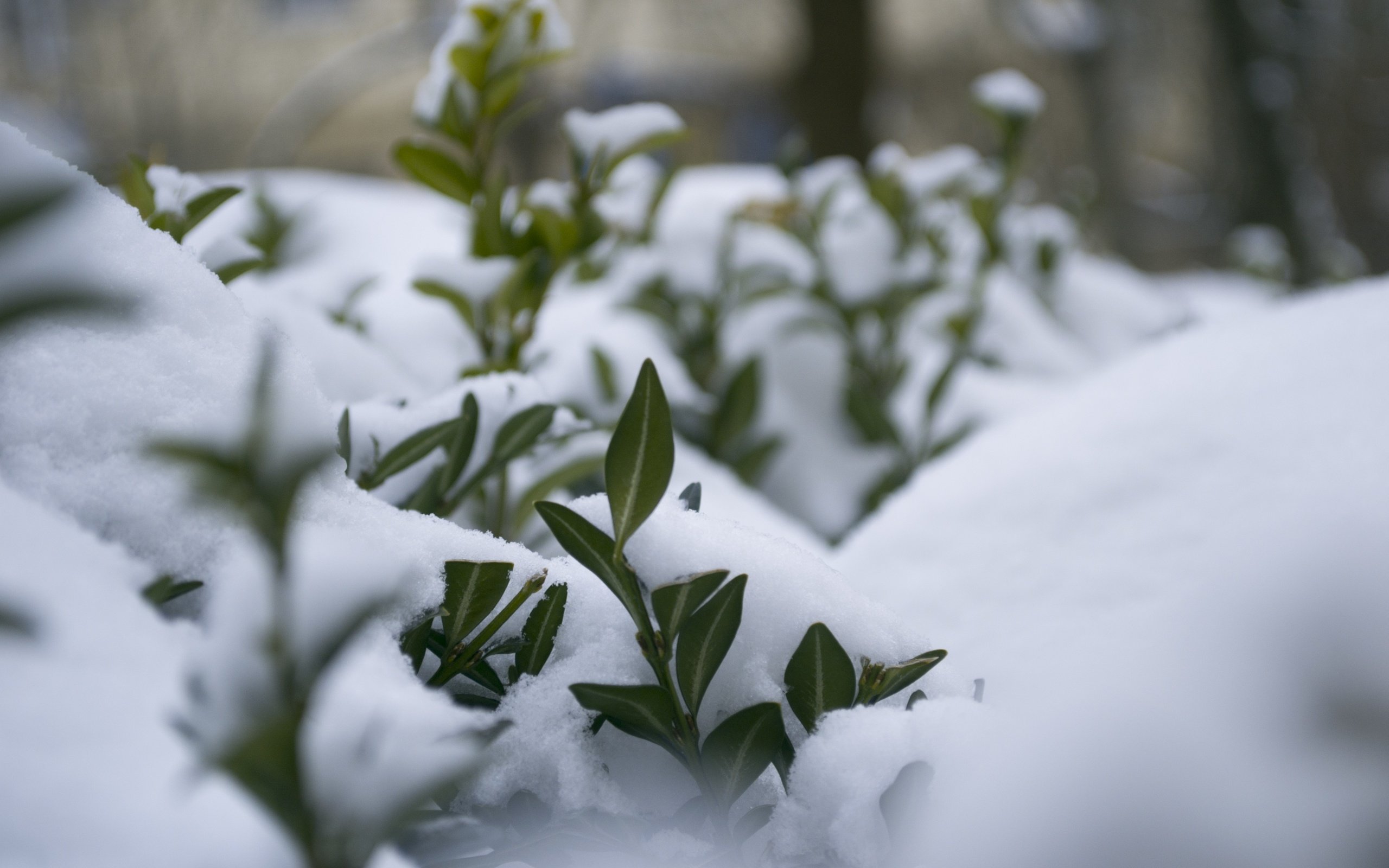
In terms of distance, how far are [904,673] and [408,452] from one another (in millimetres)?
277

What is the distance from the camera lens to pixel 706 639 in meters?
0.40

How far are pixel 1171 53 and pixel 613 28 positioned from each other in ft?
14.1

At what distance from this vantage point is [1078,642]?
0.47m

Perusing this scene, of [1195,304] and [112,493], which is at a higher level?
[112,493]

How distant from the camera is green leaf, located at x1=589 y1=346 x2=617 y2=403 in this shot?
991mm

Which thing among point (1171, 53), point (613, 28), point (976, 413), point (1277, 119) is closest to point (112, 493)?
point (976, 413)

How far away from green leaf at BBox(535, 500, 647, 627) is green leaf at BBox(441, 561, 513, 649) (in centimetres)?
3

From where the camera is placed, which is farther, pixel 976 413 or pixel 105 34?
pixel 105 34

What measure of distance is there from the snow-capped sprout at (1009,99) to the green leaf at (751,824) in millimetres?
1173

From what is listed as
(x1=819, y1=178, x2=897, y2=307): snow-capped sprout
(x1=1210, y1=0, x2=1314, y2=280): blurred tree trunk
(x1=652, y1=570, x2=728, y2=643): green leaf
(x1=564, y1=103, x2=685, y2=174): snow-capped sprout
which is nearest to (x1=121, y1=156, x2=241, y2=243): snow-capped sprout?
(x1=564, y1=103, x2=685, y2=174): snow-capped sprout

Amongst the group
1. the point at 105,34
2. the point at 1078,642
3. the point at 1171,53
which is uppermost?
the point at 1078,642

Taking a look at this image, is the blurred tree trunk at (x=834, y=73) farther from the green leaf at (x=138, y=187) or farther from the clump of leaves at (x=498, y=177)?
the green leaf at (x=138, y=187)

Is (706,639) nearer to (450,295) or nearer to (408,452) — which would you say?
(408,452)

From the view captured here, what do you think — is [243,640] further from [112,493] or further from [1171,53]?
[1171,53]
